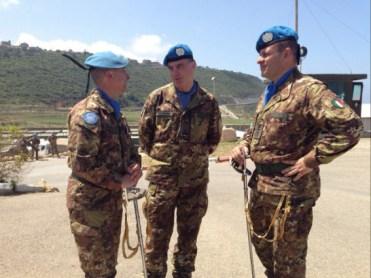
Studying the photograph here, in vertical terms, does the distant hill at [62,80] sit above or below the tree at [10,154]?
above

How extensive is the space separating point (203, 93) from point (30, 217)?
161 inches

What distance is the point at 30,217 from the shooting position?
6.92 metres

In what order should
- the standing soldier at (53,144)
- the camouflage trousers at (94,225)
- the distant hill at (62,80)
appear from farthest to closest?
the distant hill at (62,80), the standing soldier at (53,144), the camouflage trousers at (94,225)

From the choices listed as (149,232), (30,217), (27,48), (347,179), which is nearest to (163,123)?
(149,232)

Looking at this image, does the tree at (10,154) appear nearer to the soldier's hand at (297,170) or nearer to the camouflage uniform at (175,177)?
the camouflage uniform at (175,177)

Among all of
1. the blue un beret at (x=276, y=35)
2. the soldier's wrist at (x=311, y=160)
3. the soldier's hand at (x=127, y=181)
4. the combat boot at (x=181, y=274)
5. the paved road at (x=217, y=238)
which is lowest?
the paved road at (x=217, y=238)

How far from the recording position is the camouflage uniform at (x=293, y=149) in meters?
3.11

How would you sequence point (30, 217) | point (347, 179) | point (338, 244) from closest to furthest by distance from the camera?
point (338, 244), point (30, 217), point (347, 179)

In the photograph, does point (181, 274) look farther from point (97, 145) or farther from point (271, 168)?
point (97, 145)

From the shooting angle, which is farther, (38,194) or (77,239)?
(38,194)

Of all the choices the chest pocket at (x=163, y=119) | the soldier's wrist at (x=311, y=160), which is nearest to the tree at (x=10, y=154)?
the chest pocket at (x=163, y=119)

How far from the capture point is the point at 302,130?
3.27 meters

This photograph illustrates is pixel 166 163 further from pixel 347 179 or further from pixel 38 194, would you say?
pixel 347 179

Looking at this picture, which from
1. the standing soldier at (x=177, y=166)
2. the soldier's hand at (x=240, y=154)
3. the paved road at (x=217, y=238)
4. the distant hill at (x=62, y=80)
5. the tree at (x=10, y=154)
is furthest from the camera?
the distant hill at (x=62, y=80)
